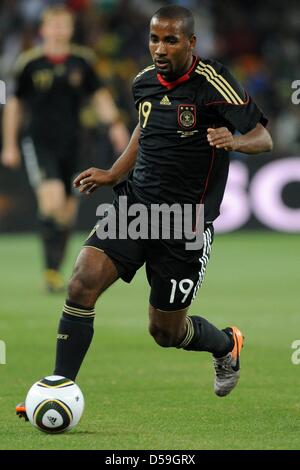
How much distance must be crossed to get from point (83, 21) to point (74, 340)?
15.1 m

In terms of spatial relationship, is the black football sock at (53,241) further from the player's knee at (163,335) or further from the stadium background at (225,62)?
the player's knee at (163,335)

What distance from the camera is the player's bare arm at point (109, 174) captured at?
20.6 feet

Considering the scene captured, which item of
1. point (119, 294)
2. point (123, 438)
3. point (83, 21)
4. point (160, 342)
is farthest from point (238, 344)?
point (83, 21)

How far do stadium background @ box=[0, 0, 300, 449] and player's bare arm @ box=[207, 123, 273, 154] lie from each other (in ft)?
4.62

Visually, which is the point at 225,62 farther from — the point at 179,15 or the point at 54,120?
the point at 179,15

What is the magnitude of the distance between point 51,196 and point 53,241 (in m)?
0.48

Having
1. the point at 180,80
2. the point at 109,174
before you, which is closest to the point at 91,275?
the point at 109,174

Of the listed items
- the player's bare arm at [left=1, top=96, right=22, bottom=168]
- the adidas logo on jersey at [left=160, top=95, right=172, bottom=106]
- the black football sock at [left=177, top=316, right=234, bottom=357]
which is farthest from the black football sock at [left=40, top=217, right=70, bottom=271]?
the adidas logo on jersey at [left=160, top=95, right=172, bottom=106]

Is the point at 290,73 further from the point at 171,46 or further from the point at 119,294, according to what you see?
the point at 171,46

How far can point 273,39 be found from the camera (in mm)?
23078

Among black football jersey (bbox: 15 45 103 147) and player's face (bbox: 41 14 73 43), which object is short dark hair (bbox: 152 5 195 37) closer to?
player's face (bbox: 41 14 73 43)

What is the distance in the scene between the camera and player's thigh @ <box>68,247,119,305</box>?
597cm

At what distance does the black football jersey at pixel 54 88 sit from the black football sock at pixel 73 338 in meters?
6.64

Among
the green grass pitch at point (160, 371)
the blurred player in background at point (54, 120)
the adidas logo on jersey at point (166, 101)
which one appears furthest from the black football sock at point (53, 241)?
the adidas logo on jersey at point (166, 101)
